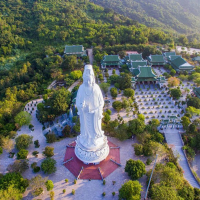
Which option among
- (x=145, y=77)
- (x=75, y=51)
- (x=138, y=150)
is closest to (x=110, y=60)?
(x=75, y=51)

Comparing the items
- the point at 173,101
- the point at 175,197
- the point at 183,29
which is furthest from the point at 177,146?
the point at 183,29

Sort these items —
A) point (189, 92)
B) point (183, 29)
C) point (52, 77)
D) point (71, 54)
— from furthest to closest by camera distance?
point (183, 29), point (71, 54), point (52, 77), point (189, 92)

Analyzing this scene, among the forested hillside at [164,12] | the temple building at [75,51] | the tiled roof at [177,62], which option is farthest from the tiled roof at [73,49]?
the forested hillside at [164,12]

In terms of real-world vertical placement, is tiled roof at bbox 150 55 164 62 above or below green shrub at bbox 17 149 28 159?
above

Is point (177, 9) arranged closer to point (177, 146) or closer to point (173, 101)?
point (173, 101)

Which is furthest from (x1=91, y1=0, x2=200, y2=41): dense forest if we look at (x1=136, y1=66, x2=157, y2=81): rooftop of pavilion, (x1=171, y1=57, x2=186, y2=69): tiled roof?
(x1=136, y1=66, x2=157, y2=81): rooftop of pavilion

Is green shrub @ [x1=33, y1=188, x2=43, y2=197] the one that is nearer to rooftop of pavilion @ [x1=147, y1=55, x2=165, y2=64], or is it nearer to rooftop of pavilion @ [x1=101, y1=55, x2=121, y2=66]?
rooftop of pavilion @ [x1=101, y1=55, x2=121, y2=66]

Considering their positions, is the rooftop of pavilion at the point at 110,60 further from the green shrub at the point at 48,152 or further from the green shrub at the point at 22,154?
the green shrub at the point at 22,154
